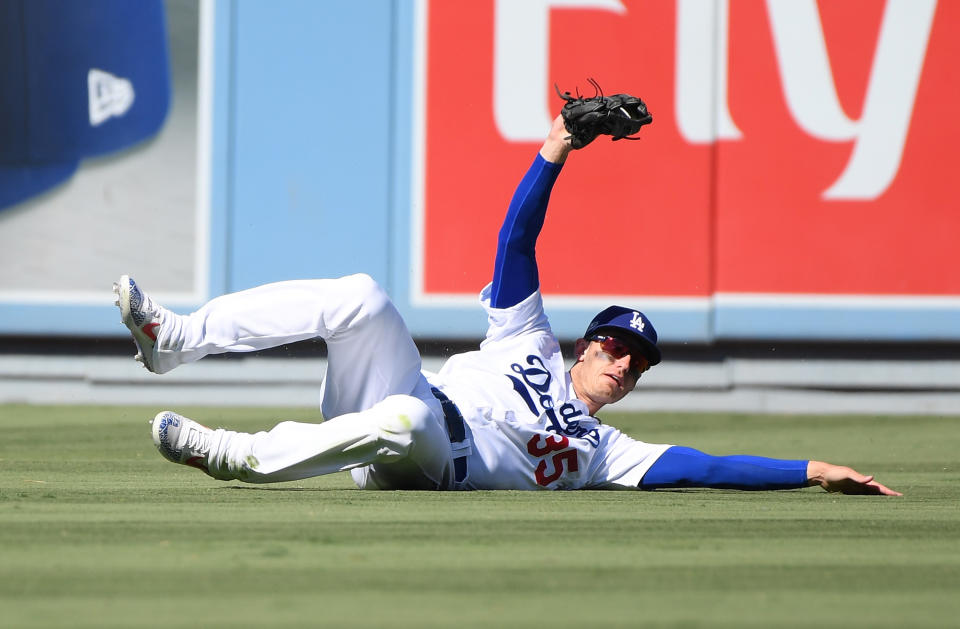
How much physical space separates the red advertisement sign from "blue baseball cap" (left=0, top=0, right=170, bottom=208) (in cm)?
192

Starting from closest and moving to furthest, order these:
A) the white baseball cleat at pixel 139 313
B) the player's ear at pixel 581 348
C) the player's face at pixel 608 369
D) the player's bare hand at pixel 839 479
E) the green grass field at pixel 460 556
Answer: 1. the green grass field at pixel 460 556
2. the white baseball cleat at pixel 139 313
3. the player's bare hand at pixel 839 479
4. the player's face at pixel 608 369
5. the player's ear at pixel 581 348

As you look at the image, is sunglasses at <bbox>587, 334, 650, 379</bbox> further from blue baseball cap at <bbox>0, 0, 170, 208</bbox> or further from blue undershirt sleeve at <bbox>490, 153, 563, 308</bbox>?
blue baseball cap at <bbox>0, 0, 170, 208</bbox>

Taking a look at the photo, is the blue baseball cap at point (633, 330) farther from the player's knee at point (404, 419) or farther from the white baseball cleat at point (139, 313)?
the white baseball cleat at point (139, 313)

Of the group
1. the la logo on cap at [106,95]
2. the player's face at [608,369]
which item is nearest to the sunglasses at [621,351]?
the player's face at [608,369]

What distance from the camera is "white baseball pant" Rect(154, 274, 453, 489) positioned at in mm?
3123

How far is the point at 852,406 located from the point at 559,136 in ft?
14.6

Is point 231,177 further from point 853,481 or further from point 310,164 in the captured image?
point 853,481

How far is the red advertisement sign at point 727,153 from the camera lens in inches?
290

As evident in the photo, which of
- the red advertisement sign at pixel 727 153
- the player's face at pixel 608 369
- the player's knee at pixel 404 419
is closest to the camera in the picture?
the player's knee at pixel 404 419

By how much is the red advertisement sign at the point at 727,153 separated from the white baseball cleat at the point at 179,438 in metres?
4.21

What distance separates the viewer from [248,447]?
323 centimetres

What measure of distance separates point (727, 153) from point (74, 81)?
397 centimetres

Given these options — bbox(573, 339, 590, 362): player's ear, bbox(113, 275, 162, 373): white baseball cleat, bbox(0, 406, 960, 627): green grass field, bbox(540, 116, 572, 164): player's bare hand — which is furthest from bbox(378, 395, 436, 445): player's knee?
bbox(540, 116, 572, 164): player's bare hand

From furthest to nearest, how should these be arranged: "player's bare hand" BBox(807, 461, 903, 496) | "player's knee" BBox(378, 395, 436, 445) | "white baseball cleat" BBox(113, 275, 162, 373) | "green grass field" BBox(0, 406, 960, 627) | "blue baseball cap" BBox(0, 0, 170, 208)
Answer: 1. "blue baseball cap" BBox(0, 0, 170, 208)
2. "player's bare hand" BBox(807, 461, 903, 496)
3. "white baseball cleat" BBox(113, 275, 162, 373)
4. "player's knee" BBox(378, 395, 436, 445)
5. "green grass field" BBox(0, 406, 960, 627)
